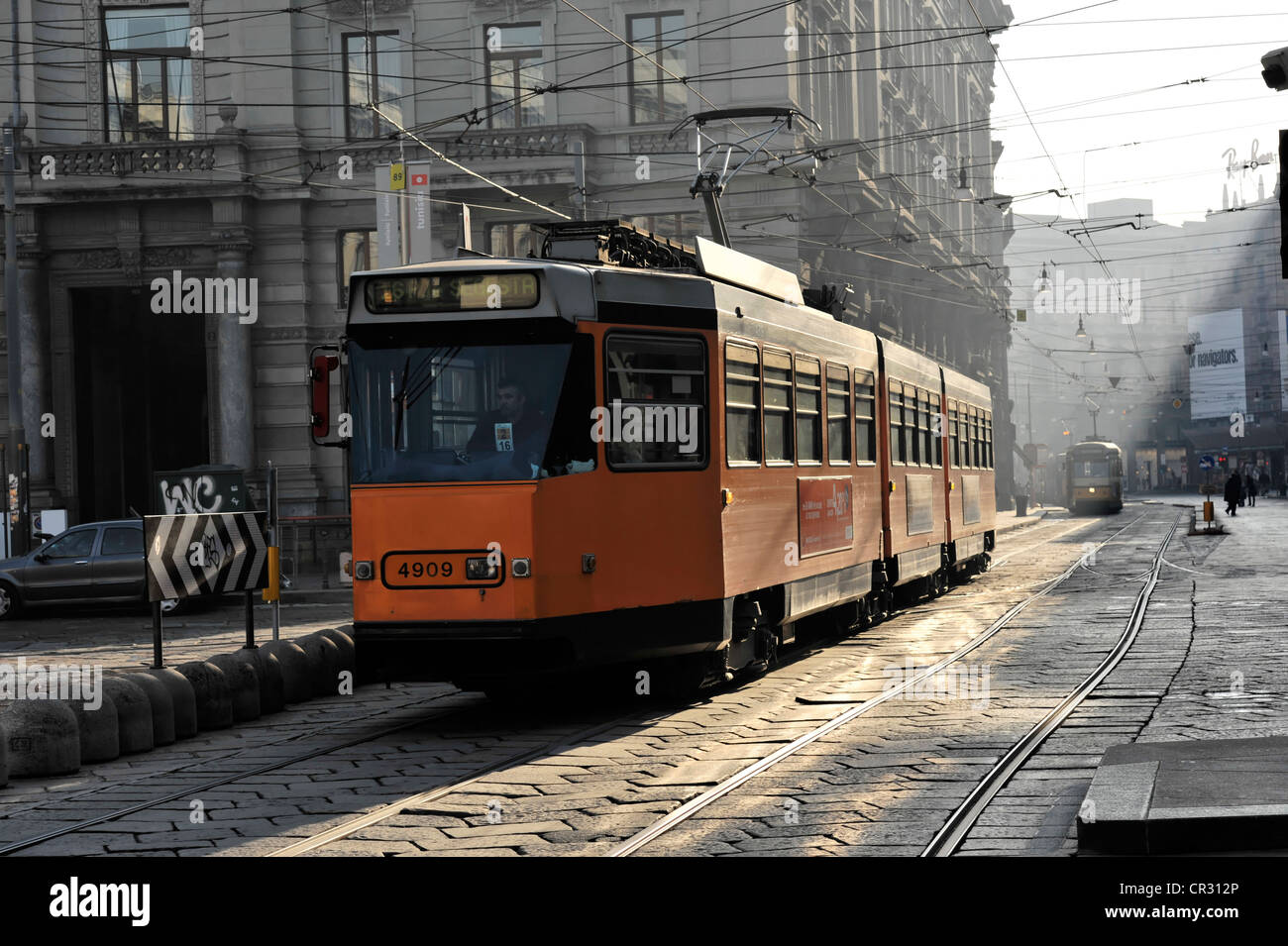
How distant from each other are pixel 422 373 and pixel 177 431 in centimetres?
2646

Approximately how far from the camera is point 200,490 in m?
21.7

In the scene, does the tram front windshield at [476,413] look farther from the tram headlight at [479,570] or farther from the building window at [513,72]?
the building window at [513,72]

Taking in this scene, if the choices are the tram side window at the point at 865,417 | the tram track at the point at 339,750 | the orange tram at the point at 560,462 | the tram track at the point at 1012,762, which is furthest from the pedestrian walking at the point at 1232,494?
the orange tram at the point at 560,462

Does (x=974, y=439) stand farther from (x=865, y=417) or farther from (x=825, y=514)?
(x=825, y=514)

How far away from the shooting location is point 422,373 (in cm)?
947

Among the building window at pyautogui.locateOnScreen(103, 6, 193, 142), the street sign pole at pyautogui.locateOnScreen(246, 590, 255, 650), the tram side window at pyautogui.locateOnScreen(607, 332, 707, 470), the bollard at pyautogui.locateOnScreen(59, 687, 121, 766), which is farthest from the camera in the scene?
the building window at pyautogui.locateOnScreen(103, 6, 193, 142)

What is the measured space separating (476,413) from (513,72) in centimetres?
2219

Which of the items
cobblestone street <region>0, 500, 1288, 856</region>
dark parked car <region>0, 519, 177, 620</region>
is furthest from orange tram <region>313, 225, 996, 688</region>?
dark parked car <region>0, 519, 177, 620</region>

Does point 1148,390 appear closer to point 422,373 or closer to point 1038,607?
point 1038,607

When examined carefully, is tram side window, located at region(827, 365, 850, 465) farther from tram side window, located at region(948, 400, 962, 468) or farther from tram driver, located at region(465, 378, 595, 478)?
tram side window, located at region(948, 400, 962, 468)

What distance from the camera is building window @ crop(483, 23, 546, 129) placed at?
30.2 metres

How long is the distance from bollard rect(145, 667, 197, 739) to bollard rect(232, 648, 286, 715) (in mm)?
825

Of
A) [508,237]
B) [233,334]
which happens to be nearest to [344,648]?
[233,334]
